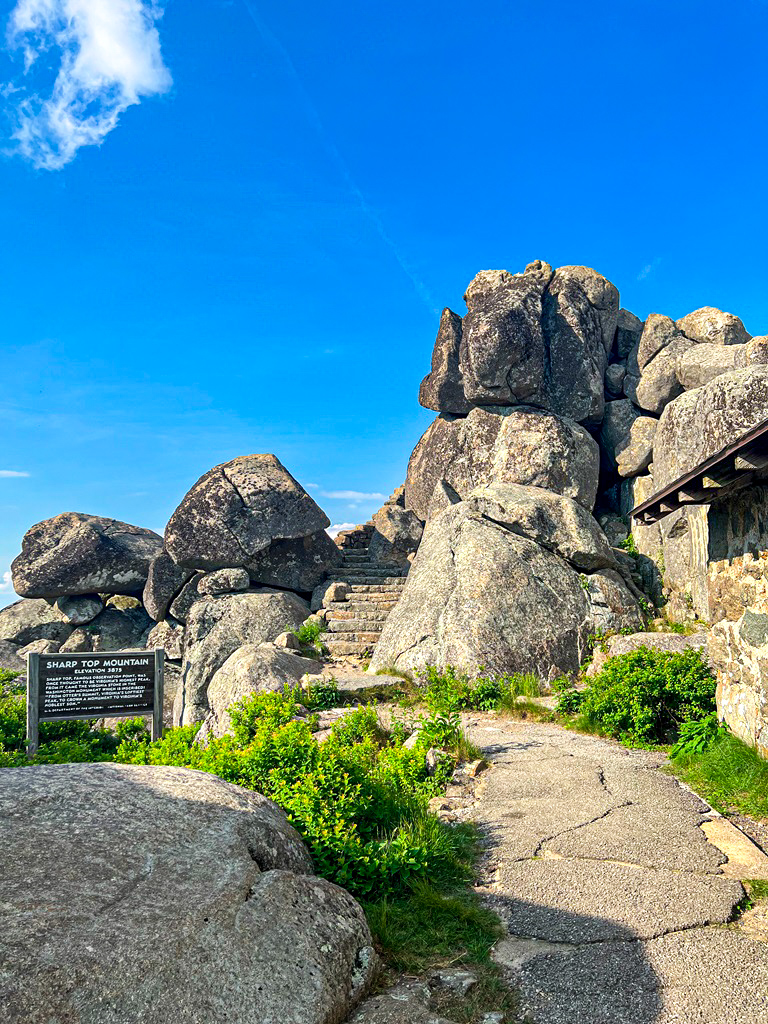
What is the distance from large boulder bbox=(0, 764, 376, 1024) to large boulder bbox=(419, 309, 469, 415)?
Answer: 21159mm

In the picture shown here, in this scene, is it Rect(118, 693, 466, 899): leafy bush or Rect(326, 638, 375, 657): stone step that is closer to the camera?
Rect(118, 693, 466, 899): leafy bush

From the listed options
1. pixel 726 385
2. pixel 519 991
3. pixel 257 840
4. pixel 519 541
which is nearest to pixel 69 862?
pixel 257 840

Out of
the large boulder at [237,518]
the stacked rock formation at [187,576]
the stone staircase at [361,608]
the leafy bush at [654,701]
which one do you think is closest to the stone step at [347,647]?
the stone staircase at [361,608]

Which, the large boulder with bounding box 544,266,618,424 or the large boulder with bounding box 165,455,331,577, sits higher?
the large boulder with bounding box 544,266,618,424

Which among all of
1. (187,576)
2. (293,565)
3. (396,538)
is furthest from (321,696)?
(396,538)

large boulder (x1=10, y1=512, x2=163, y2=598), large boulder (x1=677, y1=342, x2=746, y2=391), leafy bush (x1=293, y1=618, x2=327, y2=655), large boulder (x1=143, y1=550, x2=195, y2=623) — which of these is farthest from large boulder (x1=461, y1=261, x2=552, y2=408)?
large boulder (x1=10, y1=512, x2=163, y2=598)

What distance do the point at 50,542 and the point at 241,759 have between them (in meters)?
19.3

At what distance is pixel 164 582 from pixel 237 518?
298cm

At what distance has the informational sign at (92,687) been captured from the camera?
11211mm

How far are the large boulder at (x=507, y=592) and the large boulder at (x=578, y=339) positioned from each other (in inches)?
296

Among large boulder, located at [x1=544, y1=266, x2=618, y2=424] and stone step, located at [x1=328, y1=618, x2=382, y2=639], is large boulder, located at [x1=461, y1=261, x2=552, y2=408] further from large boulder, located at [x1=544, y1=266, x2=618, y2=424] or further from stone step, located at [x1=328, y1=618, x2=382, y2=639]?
stone step, located at [x1=328, y1=618, x2=382, y2=639]

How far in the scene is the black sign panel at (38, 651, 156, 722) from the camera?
11273mm

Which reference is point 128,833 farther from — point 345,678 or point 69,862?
point 345,678

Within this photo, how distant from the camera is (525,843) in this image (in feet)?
19.1
